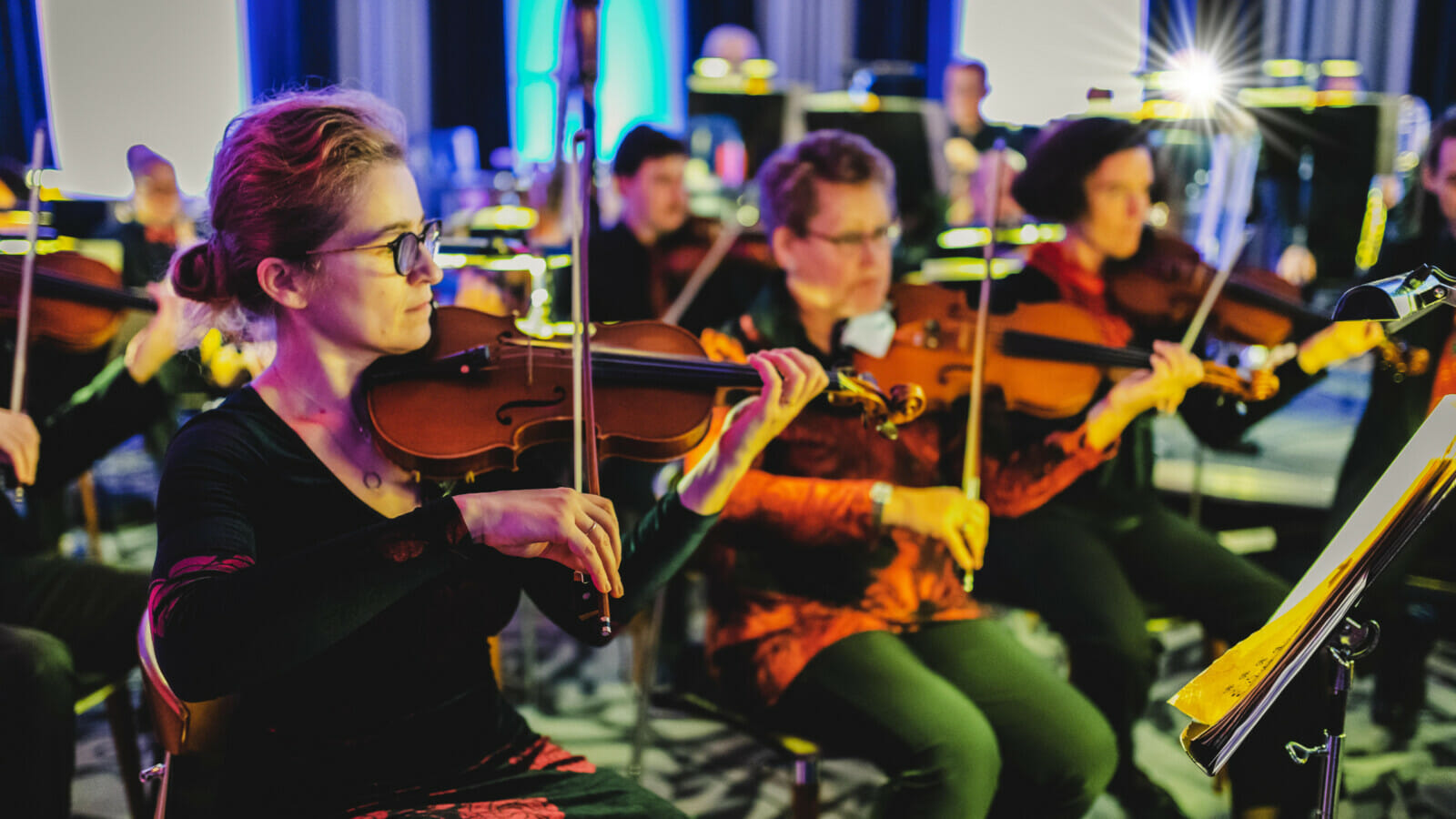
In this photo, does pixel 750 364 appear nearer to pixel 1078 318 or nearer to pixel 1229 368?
pixel 1078 318

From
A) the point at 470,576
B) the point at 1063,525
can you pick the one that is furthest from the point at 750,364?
the point at 1063,525

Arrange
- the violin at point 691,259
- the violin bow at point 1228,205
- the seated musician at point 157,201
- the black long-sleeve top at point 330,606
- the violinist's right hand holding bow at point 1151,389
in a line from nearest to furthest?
the black long-sleeve top at point 330,606, the violinist's right hand holding bow at point 1151,389, the violin bow at point 1228,205, the seated musician at point 157,201, the violin at point 691,259

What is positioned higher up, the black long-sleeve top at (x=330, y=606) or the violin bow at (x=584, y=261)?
the violin bow at (x=584, y=261)

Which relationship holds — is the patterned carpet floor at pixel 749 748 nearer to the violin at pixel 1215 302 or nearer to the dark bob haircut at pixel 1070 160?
the violin at pixel 1215 302

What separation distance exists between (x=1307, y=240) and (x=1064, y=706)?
109 inches

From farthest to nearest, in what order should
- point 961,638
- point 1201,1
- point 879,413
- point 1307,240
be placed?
point 1201,1 < point 1307,240 < point 961,638 < point 879,413

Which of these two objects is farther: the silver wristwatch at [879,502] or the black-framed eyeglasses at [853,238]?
the black-framed eyeglasses at [853,238]

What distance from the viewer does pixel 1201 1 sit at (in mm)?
6629

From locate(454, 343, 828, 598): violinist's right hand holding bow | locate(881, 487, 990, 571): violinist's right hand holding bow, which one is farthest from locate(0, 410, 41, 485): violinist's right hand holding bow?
locate(881, 487, 990, 571): violinist's right hand holding bow

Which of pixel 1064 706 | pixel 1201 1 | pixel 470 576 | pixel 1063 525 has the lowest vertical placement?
pixel 1064 706

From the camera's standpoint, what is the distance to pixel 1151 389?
172cm

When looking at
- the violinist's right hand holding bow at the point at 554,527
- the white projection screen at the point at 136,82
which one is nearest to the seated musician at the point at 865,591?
the violinist's right hand holding bow at the point at 554,527

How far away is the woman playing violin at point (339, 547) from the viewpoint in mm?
978

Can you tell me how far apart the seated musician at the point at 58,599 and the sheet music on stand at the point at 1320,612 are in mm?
1505
